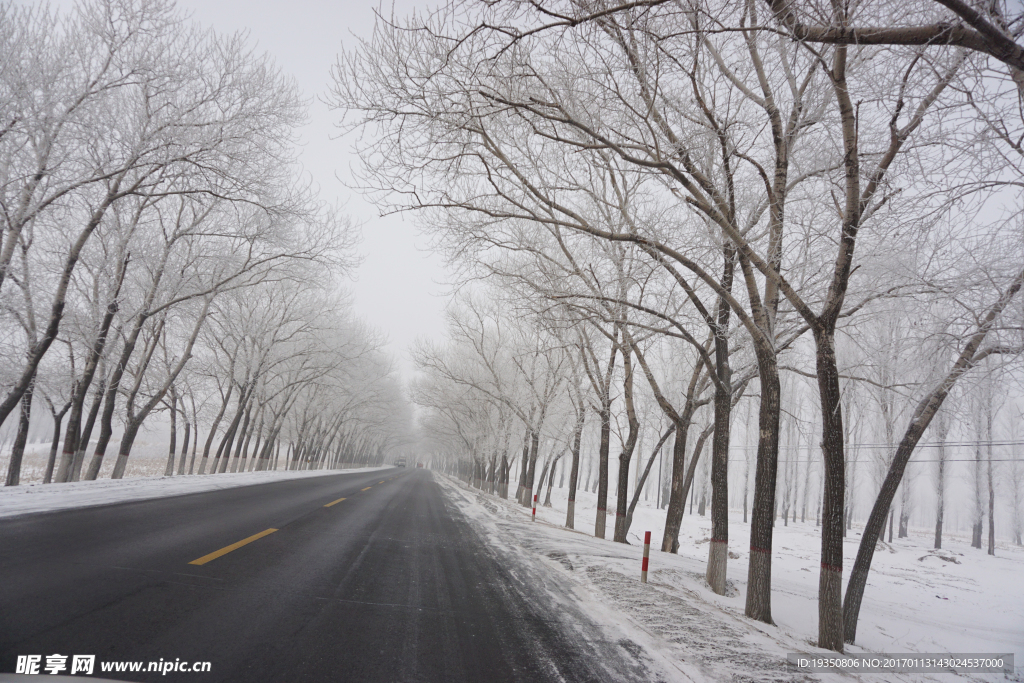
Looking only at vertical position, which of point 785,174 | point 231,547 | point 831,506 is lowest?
point 231,547

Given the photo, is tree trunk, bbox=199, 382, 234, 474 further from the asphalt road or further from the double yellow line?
the double yellow line

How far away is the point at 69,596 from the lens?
12.5 feet

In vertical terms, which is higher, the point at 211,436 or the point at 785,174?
the point at 785,174

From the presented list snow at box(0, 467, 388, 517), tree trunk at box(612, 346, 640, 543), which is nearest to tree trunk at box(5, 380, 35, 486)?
snow at box(0, 467, 388, 517)

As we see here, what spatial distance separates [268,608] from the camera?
4.25 metres

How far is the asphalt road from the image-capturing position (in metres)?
3.20

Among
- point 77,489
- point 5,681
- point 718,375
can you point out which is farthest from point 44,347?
point 718,375

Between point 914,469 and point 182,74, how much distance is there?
4817 cm

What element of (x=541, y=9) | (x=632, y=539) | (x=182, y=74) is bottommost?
(x=632, y=539)

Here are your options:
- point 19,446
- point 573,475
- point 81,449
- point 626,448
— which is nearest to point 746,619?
point 626,448

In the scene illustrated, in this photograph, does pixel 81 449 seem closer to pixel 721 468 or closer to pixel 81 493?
pixel 81 493

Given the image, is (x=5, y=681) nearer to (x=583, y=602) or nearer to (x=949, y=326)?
(x=583, y=602)

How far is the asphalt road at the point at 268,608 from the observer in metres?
3.20

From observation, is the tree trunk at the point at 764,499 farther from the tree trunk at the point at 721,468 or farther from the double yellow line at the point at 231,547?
the double yellow line at the point at 231,547
